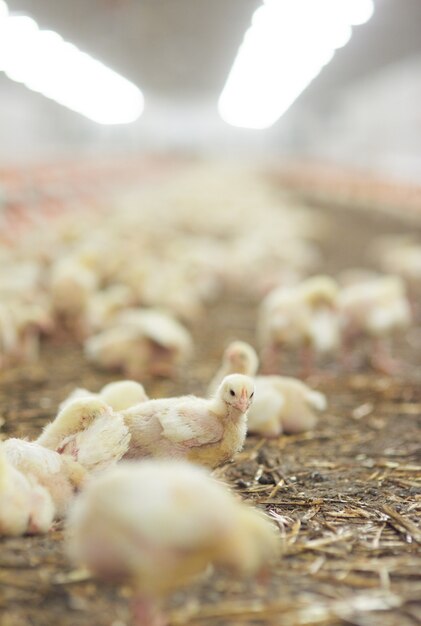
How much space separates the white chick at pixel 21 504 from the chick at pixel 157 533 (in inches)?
11.0

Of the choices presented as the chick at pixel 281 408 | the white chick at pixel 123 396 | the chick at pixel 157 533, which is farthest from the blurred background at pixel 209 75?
the chick at pixel 157 533

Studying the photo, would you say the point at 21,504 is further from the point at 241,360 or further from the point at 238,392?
the point at 241,360

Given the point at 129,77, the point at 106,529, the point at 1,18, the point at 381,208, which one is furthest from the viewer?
the point at 129,77

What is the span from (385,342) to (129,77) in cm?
2198

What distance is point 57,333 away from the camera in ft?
14.2

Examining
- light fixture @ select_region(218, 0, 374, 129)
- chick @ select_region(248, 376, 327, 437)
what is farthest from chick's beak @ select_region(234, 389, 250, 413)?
light fixture @ select_region(218, 0, 374, 129)

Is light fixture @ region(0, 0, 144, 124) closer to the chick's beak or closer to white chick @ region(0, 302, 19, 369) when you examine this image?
white chick @ region(0, 302, 19, 369)

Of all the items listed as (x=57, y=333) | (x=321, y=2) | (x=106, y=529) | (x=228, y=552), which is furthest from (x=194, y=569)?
(x=321, y=2)

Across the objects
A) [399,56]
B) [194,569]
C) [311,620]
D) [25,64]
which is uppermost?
[399,56]

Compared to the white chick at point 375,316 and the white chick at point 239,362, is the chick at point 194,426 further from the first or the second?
the white chick at point 375,316

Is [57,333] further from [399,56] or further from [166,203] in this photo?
[399,56]

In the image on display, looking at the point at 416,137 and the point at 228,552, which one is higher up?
the point at 416,137

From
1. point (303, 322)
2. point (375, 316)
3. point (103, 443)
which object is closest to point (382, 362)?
point (375, 316)

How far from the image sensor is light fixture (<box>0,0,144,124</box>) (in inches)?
555
